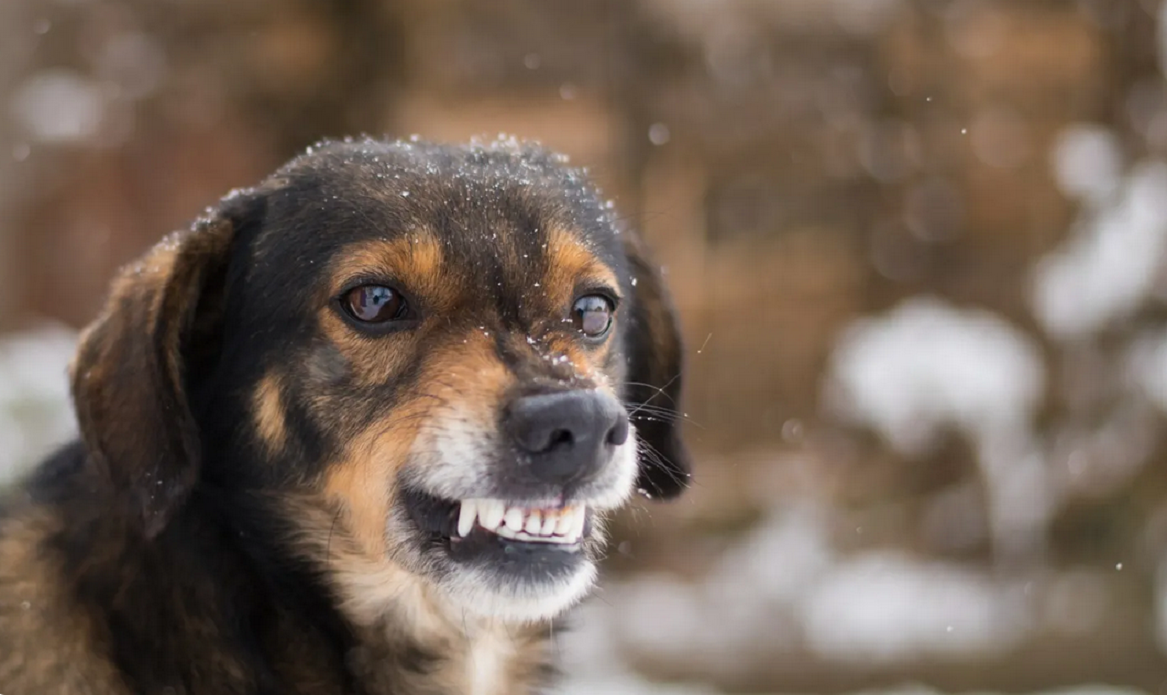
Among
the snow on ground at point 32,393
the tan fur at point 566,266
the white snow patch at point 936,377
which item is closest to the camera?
the tan fur at point 566,266

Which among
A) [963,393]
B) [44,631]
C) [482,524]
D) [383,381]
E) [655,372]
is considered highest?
[963,393]

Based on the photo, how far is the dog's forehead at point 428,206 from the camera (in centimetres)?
279

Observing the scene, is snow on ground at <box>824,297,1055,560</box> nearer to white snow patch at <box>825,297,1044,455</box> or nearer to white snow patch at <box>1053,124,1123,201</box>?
white snow patch at <box>825,297,1044,455</box>

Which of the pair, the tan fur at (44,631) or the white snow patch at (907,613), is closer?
the tan fur at (44,631)

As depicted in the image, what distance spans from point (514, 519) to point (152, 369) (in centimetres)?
82

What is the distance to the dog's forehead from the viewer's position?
2793 mm

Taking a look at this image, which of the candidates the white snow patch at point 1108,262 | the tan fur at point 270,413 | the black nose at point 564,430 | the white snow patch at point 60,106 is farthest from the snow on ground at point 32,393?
the white snow patch at point 1108,262

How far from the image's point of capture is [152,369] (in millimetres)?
2617

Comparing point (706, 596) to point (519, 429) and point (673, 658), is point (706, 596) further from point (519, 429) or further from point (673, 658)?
point (519, 429)

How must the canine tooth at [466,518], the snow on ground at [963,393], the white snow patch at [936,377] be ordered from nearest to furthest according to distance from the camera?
1. the canine tooth at [466,518]
2. the snow on ground at [963,393]
3. the white snow patch at [936,377]

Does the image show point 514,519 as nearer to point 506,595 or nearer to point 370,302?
point 506,595

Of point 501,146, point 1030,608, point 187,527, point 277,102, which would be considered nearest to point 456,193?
point 501,146

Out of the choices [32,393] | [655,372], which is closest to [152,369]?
[655,372]

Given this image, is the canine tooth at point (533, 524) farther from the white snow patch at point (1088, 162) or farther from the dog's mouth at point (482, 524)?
the white snow patch at point (1088, 162)
